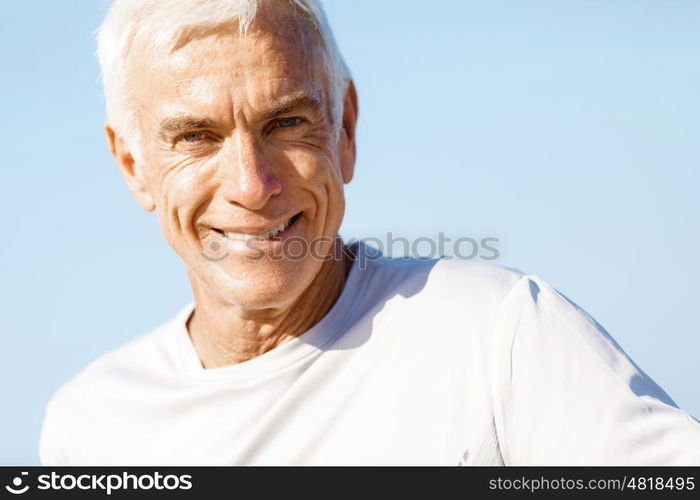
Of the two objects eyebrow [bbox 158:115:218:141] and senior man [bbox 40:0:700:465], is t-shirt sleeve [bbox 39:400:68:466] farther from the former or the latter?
eyebrow [bbox 158:115:218:141]

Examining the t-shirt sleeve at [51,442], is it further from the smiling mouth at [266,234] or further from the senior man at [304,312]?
the smiling mouth at [266,234]

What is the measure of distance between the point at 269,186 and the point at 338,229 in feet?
1.31

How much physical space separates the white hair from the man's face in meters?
0.05

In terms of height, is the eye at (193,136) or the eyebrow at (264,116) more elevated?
the eyebrow at (264,116)

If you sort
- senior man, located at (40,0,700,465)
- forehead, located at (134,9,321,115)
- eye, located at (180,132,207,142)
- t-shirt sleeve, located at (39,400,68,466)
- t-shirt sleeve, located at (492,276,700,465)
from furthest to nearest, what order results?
t-shirt sleeve, located at (39,400,68,466) → eye, located at (180,132,207,142) → forehead, located at (134,9,321,115) → senior man, located at (40,0,700,465) → t-shirt sleeve, located at (492,276,700,465)

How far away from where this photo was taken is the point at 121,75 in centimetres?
329

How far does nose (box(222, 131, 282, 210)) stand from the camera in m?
3.00

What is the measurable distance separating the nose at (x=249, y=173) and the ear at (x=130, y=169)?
53 centimetres

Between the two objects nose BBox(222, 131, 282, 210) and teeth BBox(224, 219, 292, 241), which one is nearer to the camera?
nose BBox(222, 131, 282, 210)

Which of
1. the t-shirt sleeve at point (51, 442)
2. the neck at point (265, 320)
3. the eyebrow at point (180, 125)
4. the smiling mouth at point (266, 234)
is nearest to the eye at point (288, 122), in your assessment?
the eyebrow at point (180, 125)

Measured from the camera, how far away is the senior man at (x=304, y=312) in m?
2.86
